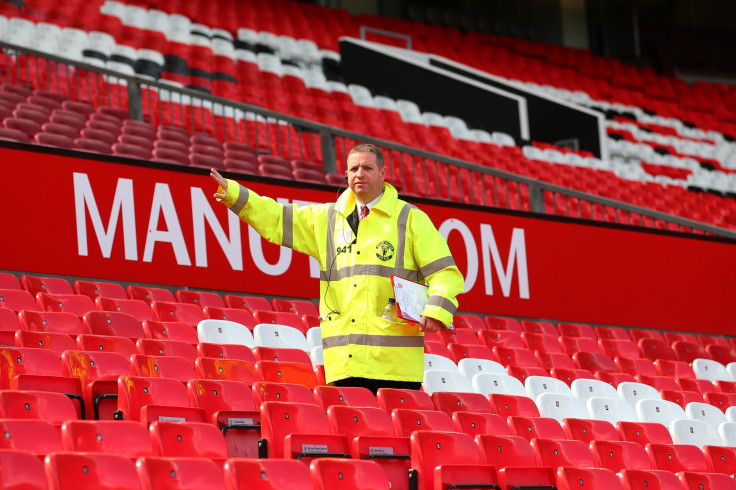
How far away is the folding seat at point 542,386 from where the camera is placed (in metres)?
7.09

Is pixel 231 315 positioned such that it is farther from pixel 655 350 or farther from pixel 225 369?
pixel 655 350

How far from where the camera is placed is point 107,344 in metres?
5.90

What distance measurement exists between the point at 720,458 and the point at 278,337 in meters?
2.56

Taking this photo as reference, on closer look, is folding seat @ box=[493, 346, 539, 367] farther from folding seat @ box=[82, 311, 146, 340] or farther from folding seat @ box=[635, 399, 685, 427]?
folding seat @ box=[82, 311, 146, 340]

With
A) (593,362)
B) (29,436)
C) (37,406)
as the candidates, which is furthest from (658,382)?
(29,436)

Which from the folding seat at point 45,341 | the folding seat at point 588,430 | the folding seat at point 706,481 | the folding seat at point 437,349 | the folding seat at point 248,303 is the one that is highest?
the folding seat at point 248,303

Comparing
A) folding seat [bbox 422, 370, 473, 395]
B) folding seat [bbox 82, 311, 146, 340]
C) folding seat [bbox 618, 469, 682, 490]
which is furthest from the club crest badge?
folding seat [bbox 82, 311, 146, 340]

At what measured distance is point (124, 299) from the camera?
24.1 ft

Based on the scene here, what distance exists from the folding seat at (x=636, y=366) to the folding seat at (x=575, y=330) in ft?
2.18

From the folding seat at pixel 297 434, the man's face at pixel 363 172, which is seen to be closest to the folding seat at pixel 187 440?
the folding seat at pixel 297 434

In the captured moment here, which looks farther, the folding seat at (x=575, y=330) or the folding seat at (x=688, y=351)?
the folding seat at (x=688, y=351)

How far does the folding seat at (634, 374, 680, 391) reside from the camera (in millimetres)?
8492

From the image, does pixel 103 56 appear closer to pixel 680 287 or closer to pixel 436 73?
pixel 436 73

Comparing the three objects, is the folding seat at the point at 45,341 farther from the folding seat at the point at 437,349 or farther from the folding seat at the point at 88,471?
the folding seat at the point at 437,349
